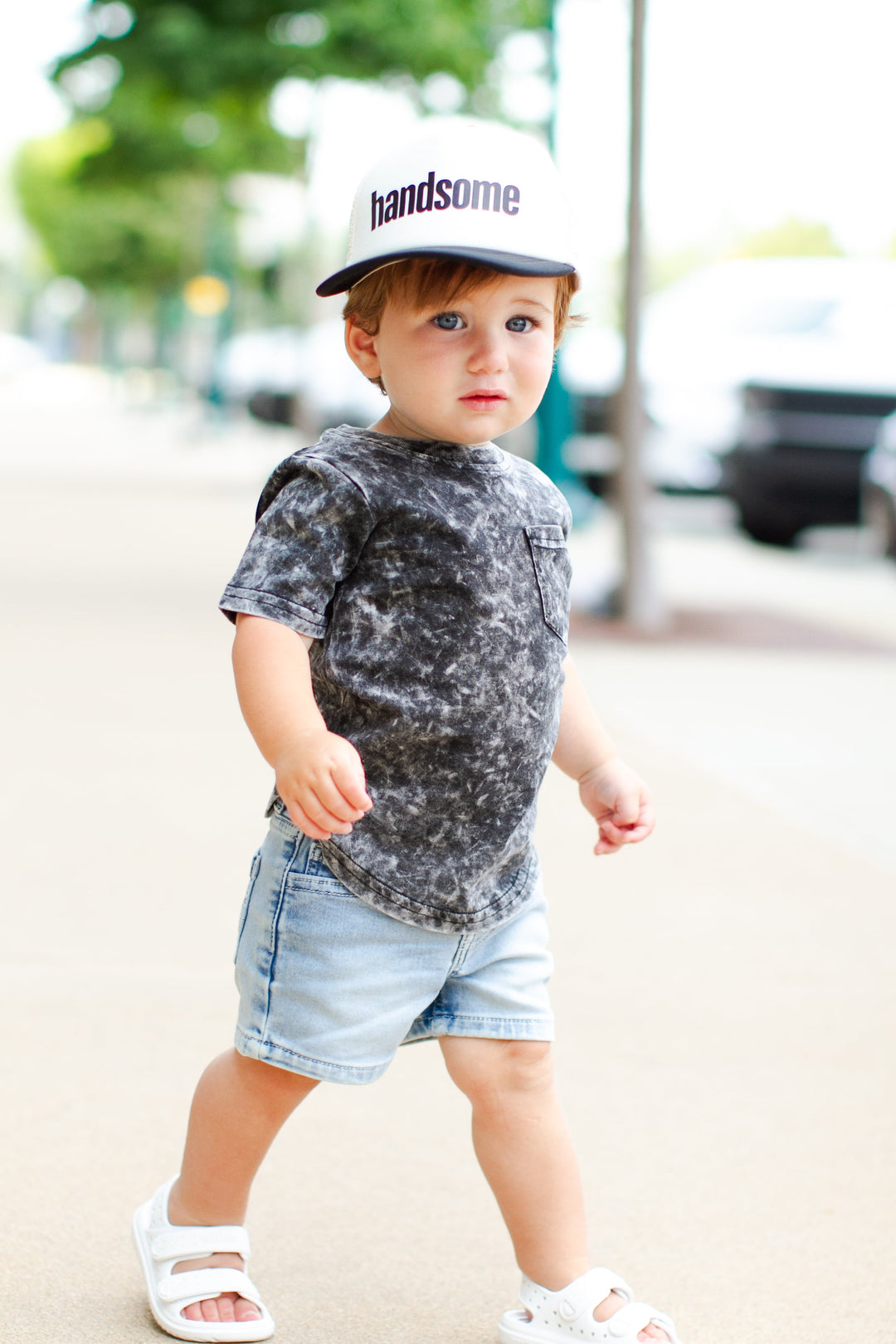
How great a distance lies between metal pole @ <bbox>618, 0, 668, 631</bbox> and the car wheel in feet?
14.0

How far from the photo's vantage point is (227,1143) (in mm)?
2209

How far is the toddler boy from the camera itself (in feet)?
6.84

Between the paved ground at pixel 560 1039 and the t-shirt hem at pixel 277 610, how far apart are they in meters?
0.91

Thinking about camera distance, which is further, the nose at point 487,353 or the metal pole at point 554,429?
the metal pole at point 554,429

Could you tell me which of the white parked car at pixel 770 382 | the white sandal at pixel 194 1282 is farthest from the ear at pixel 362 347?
the white parked car at pixel 770 382

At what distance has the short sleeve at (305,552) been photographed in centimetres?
207

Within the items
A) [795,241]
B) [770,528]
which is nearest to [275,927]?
[770,528]

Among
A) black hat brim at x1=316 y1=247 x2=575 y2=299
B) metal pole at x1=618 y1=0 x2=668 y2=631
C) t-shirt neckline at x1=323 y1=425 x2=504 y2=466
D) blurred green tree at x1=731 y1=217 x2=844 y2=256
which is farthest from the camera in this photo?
blurred green tree at x1=731 y1=217 x2=844 y2=256

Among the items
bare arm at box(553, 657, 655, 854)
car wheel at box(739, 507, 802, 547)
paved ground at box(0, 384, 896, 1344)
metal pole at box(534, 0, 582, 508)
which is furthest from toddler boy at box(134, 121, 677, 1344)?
car wheel at box(739, 507, 802, 547)

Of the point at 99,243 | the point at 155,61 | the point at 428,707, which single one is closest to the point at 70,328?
the point at 99,243

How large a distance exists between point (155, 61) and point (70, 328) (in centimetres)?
9482

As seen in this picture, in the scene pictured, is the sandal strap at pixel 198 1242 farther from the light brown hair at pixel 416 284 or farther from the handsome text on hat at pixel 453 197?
the handsome text on hat at pixel 453 197

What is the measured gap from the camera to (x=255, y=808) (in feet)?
16.4

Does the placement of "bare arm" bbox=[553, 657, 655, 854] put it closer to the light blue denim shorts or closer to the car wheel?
the light blue denim shorts
